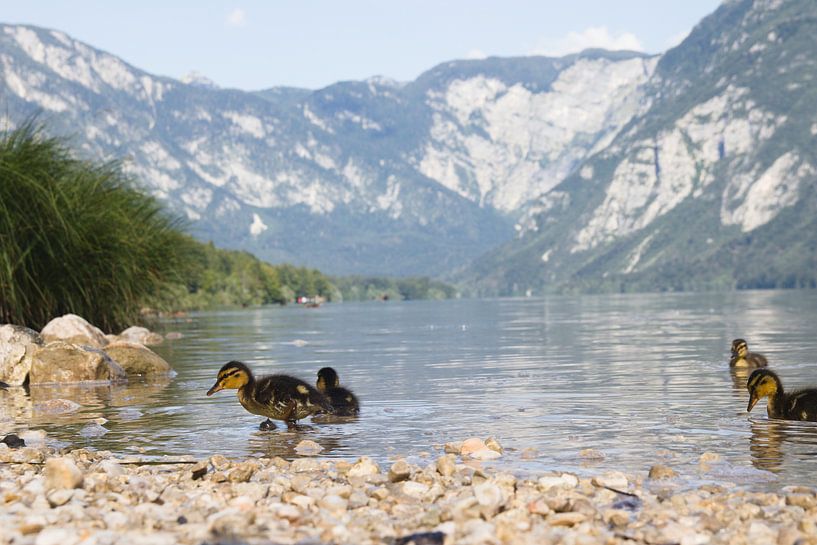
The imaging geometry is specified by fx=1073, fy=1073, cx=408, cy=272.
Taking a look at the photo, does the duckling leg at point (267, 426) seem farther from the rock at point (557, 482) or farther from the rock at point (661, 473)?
the rock at point (661, 473)

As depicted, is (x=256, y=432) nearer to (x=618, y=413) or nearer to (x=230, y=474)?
(x=230, y=474)

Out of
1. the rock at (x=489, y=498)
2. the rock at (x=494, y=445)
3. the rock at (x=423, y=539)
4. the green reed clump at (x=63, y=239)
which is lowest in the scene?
the rock at (x=494, y=445)

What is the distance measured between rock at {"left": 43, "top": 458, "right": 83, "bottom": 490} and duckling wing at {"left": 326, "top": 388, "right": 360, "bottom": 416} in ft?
28.3

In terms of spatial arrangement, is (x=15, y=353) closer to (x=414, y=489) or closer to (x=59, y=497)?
(x=59, y=497)

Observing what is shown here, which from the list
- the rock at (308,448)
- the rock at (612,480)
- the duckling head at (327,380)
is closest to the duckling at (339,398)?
the duckling head at (327,380)

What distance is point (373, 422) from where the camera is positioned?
19.0 metres

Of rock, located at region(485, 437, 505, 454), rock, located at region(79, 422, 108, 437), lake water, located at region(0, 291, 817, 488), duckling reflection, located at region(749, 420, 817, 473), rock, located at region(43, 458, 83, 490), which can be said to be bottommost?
lake water, located at region(0, 291, 817, 488)

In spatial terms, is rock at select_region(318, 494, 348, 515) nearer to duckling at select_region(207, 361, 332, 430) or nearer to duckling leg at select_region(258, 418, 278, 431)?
duckling at select_region(207, 361, 332, 430)

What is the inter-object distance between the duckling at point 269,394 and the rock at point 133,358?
500 inches

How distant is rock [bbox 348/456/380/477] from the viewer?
12.8 meters

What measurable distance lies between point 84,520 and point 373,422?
372 inches

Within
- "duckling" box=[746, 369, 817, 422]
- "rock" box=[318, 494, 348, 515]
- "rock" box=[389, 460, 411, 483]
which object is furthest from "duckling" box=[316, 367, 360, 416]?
"rock" box=[318, 494, 348, 515]

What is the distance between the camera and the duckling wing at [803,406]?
17375 millimetres

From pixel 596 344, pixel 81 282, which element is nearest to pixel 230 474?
pixel 81 282
